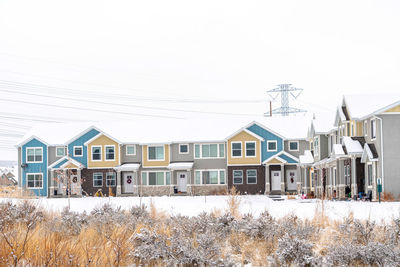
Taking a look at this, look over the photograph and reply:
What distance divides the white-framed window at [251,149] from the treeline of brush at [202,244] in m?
34.6

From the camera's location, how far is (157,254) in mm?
10195

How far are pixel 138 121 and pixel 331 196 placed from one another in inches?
936

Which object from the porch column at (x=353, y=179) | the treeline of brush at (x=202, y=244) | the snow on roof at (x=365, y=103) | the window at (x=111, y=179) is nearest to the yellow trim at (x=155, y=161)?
the window at (x=111, y=179)

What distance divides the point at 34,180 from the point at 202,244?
1785 inches

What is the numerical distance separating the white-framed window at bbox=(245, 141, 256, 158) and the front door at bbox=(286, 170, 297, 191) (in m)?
3.70

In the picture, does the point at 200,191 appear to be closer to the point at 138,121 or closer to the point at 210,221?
the point at 138,121

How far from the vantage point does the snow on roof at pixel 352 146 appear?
33.0m

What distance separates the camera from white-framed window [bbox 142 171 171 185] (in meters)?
50.6

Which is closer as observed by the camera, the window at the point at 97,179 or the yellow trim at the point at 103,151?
the yellow trim at the point at 103,151

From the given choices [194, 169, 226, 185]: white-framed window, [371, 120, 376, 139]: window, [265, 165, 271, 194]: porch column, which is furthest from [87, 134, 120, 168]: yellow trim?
[371, 120, 376, 139]: window

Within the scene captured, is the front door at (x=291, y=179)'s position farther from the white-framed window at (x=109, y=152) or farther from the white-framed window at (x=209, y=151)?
the white-framed window at (x=109, y=152)

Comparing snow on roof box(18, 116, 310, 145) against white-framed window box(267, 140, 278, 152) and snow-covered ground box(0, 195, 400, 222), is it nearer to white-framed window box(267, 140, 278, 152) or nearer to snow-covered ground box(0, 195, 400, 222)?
white-framed window box(267, 140, 278, 152)

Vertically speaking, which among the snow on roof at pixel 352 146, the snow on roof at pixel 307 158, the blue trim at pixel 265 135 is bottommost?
the snow on roof at pixel 307 158

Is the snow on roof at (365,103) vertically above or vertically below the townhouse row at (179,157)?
above
